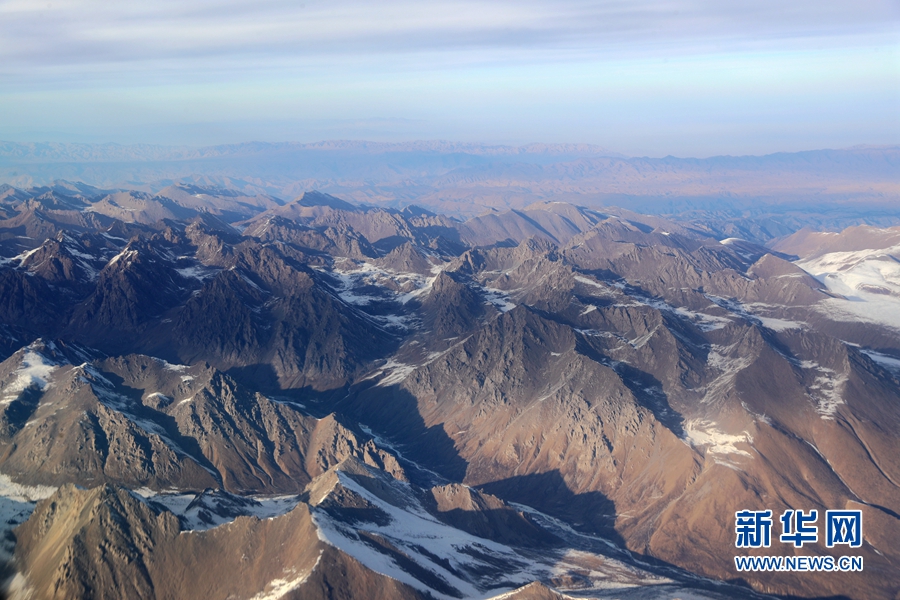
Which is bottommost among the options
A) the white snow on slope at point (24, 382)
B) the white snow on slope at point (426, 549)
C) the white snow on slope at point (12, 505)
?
the white snow on slope at point (426, 549)

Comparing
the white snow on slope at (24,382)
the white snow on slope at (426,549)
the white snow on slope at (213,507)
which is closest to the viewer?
the white snow on slope at (426,549)

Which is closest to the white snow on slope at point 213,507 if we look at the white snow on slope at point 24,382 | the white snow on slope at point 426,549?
the white snow on slope at point 426,549

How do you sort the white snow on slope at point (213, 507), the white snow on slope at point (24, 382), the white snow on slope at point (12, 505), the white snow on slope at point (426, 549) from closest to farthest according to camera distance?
the white snow on slope at point (426, 549), the white snow on slope at point (12, 505), the white snow on slope at point (213, 507), the white snow on slope at point (24, 382)

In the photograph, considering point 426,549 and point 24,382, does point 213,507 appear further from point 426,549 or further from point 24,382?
point 24,382

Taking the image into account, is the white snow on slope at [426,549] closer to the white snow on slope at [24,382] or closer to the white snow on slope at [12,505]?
the white snow on slope at [12,505]

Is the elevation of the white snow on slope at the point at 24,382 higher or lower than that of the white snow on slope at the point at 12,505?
higher

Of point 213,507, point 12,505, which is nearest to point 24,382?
point 12,505

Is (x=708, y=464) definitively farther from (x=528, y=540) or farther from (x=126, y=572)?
(x=126, y=572)

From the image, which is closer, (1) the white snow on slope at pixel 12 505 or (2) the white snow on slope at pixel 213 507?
(1) the white snow on slope at pixel 12 505

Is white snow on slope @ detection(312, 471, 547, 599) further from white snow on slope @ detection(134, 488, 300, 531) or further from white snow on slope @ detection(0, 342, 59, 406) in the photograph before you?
white snow on slope @ detection(0, 342, 59, 406)

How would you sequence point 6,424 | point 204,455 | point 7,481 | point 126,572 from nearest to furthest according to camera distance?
point 126,572, point 7,481, point 6,424, point 204,455

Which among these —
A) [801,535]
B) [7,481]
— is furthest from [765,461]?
[7,481]
